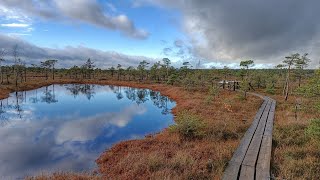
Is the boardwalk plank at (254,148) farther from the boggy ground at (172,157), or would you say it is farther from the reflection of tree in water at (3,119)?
the reflection of tree in water at (3,119)

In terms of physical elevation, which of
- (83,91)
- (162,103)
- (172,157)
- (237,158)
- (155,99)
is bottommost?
(162,103)

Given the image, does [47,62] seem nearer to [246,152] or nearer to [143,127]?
[143,127]

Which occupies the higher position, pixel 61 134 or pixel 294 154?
pixel 294 154

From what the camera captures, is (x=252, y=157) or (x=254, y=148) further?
(x=254, y=148)

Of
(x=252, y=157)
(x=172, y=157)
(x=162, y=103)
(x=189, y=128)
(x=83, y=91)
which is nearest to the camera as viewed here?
(x=252, y=157)

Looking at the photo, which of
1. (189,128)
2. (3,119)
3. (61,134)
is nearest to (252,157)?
(189,128)

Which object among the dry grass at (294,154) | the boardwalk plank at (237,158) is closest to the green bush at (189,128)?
the boardwalk plank at (237,158)

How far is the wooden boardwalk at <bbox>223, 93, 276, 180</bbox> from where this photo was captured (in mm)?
10984

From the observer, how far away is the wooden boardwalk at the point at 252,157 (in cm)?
1098

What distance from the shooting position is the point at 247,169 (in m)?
11.5

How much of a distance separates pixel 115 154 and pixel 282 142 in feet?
34.1

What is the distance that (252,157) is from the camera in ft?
42.7

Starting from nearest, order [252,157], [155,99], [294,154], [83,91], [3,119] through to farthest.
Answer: [252,157] < [294,154] < [3,119] < [155,99] < [83,91]

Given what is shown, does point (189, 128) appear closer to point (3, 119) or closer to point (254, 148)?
point (254, 148)
